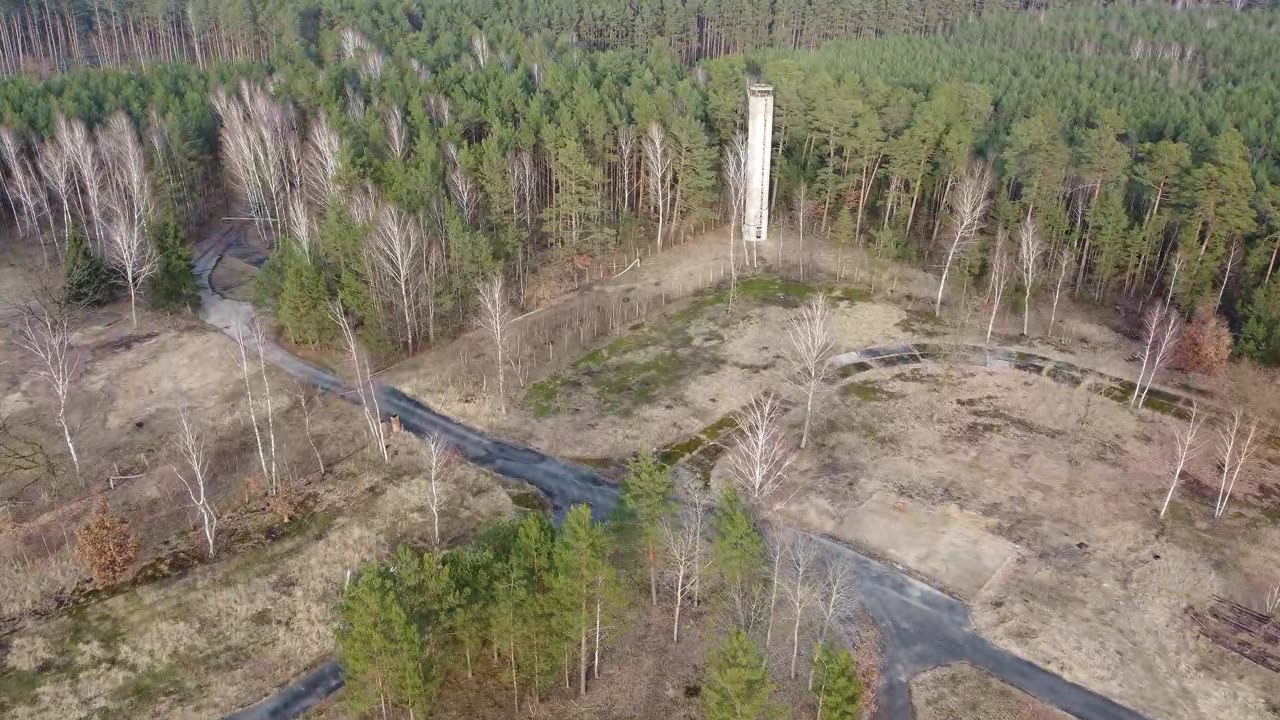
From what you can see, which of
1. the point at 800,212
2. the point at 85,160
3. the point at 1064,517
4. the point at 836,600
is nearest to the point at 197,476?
the point at 836,600

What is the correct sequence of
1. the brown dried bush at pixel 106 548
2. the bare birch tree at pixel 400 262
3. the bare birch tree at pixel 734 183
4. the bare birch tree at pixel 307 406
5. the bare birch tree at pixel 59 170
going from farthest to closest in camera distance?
the bare birch tree at pixel 734 183 < the bare birch tree at pixel 59 170 < the bare birch tree at pixel 400 262 < the bare birch tree at pixel 307 406 < the brown dried bush at pixel 106 548

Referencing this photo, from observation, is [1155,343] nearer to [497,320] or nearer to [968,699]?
[968,699]

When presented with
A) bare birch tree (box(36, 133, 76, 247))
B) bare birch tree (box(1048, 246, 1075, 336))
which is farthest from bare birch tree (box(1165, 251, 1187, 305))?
bare birch tree (box(36, 133, 76, 247))

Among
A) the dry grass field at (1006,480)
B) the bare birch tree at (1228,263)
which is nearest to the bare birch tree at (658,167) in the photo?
the dry grass field at (1006,480)

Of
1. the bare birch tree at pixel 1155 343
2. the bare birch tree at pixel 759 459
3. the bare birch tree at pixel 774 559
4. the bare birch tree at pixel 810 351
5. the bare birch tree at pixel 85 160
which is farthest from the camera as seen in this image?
the bare birch tree at pixel 85 160

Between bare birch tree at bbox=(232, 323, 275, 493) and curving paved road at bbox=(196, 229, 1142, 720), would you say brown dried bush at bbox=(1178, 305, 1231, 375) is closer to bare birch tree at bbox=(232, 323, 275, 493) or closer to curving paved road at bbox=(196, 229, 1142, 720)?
curving paved road at bbox=(196, 229, 1142, 720)

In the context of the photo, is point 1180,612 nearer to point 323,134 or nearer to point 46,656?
point 46,656

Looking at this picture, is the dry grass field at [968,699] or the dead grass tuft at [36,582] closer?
the dry grass field at [968,699]

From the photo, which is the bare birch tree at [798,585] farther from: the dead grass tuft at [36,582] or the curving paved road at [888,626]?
the dead grass tuft at [36,582]
